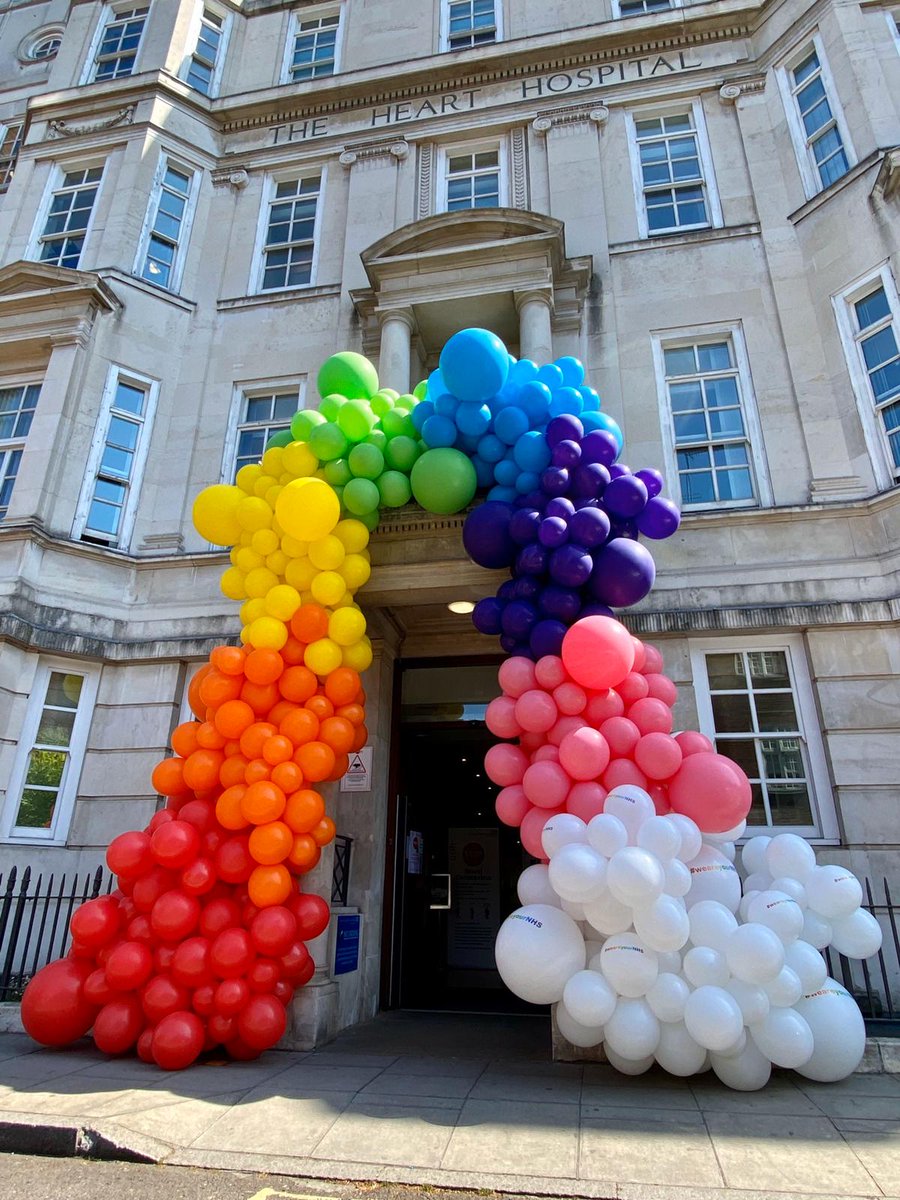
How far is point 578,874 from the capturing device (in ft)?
15.8

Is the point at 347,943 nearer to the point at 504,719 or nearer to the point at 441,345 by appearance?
the point at 504,719

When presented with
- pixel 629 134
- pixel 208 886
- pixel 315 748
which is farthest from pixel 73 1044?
pixel 629 134

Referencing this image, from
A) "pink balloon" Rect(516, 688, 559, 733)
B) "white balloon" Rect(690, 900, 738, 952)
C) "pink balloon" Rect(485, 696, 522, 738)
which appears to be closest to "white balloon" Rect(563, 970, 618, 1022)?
"white balloon" Rect(690, 900, 738, 952)

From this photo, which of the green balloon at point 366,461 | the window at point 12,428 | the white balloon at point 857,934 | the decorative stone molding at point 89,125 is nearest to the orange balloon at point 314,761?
the green balloon at point 366,461

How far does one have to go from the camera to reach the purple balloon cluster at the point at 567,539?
597cm

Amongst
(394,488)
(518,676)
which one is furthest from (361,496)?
(518,676)

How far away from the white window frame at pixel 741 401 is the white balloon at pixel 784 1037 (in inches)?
236

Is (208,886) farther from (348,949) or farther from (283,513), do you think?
(283,513)

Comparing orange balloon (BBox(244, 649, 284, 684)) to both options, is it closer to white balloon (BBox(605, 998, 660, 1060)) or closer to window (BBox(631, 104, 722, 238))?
white balloon (BBox(605, 998, 660, 1060))

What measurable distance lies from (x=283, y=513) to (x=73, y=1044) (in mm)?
4993

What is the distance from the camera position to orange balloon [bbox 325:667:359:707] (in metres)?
6.54

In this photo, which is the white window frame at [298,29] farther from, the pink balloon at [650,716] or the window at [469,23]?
the pink balloon at [650,716]

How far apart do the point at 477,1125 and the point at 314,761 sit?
9.38ft

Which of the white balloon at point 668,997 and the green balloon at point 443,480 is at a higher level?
the green balloon at point 443,480
